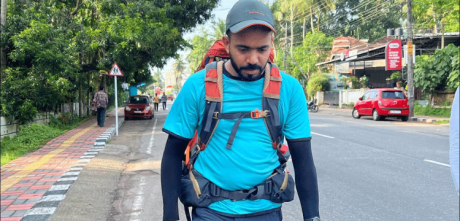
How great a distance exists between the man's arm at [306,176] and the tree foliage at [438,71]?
21.2 m

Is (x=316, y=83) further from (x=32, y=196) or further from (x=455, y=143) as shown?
(x=455, y=143)

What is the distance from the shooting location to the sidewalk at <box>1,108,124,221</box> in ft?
16.8

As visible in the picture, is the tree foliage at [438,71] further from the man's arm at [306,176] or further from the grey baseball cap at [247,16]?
the grey baseball cap at [247,16]

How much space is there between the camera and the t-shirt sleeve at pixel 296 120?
204cm

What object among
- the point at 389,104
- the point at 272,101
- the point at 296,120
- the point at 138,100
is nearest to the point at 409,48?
the point at 389,104

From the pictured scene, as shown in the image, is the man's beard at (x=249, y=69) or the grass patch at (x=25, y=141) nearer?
the man's beard at (x=249, y=69)

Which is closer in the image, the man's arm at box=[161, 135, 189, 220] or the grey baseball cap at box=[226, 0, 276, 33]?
the grey baseball cap at box=[226, 0, 276, 33]

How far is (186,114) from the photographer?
1980 mm

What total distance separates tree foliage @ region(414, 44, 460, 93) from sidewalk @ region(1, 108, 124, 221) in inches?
688

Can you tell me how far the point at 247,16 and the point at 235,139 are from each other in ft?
1.74

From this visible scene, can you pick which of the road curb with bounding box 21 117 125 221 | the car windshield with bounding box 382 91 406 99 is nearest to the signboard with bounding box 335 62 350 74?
the car windshield with bounding box 382 91 406 99

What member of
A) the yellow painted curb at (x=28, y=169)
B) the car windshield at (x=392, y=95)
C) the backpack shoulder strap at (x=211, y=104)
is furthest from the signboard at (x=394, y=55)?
the backpack shoulder strap at (x=211, y=104)

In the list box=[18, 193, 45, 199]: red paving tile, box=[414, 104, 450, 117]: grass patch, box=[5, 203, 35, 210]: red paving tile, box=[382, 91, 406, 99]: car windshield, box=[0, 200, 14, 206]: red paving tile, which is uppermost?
box=[382, 91, 406, 99]: car windshield

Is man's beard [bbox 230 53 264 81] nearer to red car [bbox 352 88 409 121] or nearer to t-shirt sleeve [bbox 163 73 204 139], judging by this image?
t-shirt sleeve [bbox 163 73 204 139]
